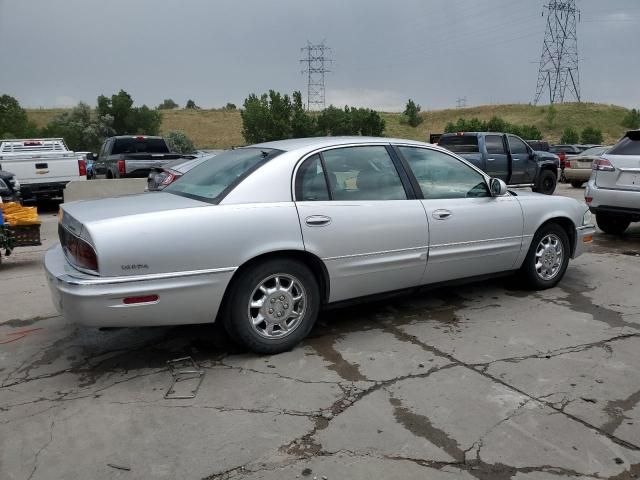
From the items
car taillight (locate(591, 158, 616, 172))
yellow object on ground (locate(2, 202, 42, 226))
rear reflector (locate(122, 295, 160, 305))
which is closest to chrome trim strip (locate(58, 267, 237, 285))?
rear reflector (locate(122, 295, 160, 305))

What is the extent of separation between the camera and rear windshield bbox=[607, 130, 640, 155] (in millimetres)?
8109

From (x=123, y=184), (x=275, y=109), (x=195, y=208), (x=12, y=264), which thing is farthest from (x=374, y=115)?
(x=195, y=208)

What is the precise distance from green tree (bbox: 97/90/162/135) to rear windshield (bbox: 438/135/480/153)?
1708 inches

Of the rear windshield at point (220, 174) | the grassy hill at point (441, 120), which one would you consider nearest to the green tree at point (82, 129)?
the grassy hill at point (441, 120)

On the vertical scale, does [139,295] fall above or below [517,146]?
below

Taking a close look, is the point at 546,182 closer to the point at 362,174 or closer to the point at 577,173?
the point at 577,173

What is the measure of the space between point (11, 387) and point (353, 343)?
2.38 metres

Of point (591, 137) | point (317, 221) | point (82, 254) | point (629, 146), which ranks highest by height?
point (629, 146)

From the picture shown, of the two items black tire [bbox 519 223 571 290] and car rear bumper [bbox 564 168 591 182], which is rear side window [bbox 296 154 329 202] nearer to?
black tire [bbox 519 223 571 290]

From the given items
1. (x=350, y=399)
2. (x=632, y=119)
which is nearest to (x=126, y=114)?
(x=350, y=399)

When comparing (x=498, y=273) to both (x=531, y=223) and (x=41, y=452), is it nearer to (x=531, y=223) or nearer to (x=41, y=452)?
(x=531, y=223)

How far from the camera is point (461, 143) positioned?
15.3 metres

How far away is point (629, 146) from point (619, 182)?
59 cm

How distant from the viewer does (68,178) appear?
1306 centimetres
